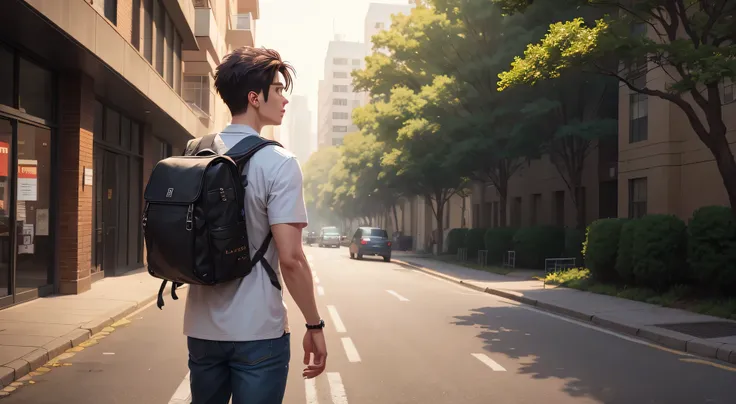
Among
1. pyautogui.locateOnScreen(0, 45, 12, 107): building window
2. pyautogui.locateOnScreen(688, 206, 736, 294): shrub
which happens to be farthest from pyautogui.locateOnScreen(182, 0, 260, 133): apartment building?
pyautogui.locateOnScreen(688, 206, 736, 294): shrub

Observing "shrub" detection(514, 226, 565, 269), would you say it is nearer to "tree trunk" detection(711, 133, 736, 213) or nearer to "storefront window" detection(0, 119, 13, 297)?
"tree trunk" detection(711, 133, 736, 213)

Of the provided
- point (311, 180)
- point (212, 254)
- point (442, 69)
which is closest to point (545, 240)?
point (442, 69)

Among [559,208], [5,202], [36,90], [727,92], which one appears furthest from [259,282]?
[559,208]

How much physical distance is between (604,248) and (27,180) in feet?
41.1

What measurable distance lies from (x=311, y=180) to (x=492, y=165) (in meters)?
83.3

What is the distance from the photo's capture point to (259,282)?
2.66 m

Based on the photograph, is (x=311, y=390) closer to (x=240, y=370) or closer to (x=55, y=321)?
(x=240, y=370)

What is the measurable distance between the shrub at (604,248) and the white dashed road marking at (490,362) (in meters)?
9.44

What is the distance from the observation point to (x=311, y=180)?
113438 millimetres

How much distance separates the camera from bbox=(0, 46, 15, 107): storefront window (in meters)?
11.6

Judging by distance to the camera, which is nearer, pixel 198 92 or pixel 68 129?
pixel 68 129

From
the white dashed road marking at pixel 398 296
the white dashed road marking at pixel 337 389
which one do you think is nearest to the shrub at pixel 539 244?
the white dashed road marking at pixel 398 296

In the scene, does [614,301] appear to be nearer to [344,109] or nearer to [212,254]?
[212,254]

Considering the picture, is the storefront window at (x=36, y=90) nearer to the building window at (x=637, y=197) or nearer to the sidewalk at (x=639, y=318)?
the sidewalk at (x=639, y=318)
